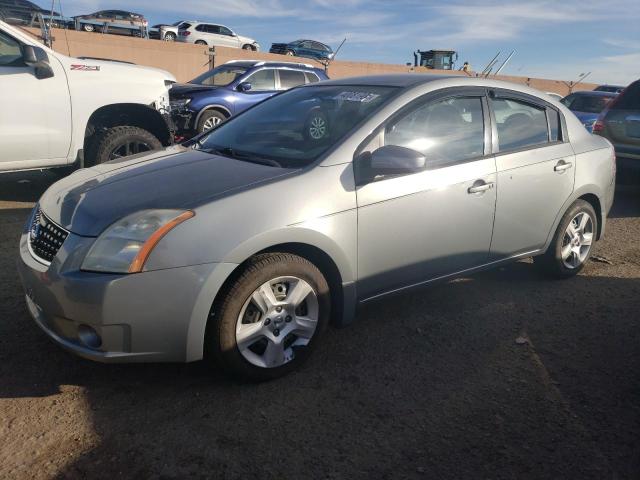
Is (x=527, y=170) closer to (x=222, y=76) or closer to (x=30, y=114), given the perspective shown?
(x=30, y=114)

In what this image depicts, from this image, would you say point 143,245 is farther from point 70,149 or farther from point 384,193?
point 70,149

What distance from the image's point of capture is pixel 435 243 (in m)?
3.37

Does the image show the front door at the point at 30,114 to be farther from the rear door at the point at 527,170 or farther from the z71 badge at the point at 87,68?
the rear door at the point at 527,170

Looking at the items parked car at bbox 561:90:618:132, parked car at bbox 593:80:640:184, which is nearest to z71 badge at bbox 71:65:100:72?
parked car at bbox 593:80:640:184

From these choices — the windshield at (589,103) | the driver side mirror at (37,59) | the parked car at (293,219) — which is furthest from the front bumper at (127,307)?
the windshield at (589,103)

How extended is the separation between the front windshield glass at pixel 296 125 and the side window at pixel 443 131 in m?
0.21

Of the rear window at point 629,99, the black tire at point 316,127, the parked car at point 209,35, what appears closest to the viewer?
the black tire at point 316,127

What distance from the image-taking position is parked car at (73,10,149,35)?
1002 inches

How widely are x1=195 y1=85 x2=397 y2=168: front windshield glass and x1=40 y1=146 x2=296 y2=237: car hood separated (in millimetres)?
204

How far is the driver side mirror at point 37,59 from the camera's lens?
521 centimetres

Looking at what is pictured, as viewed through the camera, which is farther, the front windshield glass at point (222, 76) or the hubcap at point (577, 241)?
the front windshield glass at point (222, 76)

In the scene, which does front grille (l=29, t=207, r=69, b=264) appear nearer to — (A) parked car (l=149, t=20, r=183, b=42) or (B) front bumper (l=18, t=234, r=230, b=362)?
(B) front bumper (l=18, t=234, r=230, b=362)

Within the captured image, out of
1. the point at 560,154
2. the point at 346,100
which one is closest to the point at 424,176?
the point at 346,100

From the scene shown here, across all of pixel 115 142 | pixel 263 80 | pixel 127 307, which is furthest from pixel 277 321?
pixel 263 80
